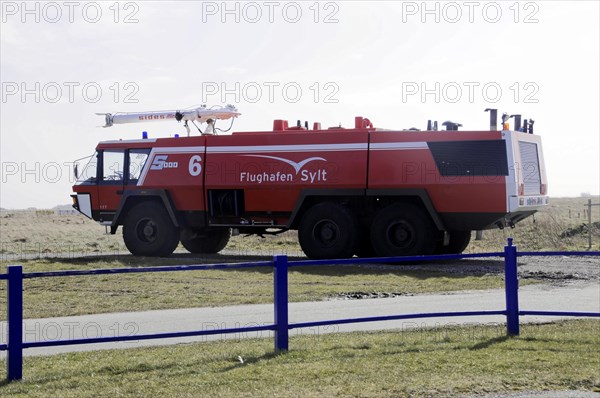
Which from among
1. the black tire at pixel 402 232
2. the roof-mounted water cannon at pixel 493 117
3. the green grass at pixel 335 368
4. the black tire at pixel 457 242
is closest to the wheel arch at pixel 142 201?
the black tire at pixel 402 232

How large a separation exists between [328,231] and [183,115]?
19.7ft

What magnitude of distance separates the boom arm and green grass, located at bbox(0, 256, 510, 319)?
505cm

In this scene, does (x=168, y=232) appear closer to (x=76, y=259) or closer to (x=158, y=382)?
(x=76, y=259)

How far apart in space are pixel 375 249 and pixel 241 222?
12.6ft

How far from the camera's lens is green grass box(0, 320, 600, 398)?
8891 millimetres

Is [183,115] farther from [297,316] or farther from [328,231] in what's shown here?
[297,316]

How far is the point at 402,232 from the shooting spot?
2222 cm

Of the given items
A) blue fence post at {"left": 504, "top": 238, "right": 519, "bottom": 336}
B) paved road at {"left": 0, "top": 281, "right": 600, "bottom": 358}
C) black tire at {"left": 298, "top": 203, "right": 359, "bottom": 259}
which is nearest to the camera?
blue fence post at {"left": 504, "top": 238, "right": 519, "bottom": 336}

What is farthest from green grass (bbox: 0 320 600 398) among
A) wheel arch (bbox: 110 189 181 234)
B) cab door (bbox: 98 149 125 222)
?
cab door (bbox: 98 149 125 222)

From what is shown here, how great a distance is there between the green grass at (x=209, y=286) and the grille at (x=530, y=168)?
203 cm

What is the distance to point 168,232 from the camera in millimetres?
24797

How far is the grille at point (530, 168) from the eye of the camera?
874 inches

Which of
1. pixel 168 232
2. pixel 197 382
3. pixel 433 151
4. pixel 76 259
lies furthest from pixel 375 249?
pixel 197 382

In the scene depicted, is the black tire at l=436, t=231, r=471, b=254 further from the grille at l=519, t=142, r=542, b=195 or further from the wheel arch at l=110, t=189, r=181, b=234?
the wheel arch at l=110, t=189, r=181, b=234
